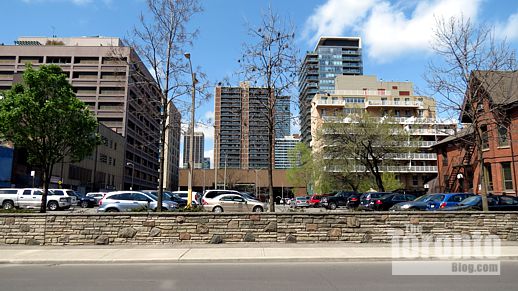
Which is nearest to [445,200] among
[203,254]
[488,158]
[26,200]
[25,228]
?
[203,254]

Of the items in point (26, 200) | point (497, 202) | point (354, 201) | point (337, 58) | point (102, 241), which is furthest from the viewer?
point (337, 58)

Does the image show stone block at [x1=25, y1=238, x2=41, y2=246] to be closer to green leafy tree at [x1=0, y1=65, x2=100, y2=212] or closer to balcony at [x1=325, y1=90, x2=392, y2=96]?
green leafy tree at [x1=0, y1=65, x2=100, y2=212]

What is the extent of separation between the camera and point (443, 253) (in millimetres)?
10969

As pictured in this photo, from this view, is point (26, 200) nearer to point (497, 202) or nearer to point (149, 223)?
point (149, 223)

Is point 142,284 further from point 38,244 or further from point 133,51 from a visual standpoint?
point 133,51

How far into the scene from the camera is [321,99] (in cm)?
8788

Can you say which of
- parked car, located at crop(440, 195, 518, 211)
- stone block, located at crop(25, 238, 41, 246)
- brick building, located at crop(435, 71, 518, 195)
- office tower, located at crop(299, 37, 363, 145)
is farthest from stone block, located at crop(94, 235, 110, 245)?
office tower, located at crop(299, 37, 363, 145)

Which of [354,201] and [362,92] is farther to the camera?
[362,92]

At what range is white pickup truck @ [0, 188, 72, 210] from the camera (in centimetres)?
2867

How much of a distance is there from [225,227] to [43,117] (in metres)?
9.77

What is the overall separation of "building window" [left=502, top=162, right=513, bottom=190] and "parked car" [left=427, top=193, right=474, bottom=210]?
490 inches

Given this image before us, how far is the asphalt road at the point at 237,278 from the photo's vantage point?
7016 mm

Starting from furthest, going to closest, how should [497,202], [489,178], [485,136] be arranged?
[489,178]
[485,136]
[497,202]

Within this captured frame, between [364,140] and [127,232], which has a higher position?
[364,140]
